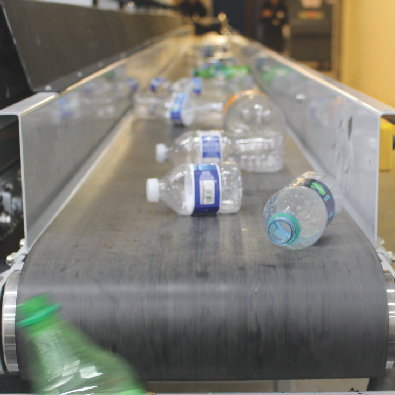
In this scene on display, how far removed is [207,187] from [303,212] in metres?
0.20

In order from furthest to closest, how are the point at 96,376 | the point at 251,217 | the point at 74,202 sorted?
the point at 74,202, the point at 251,217, the point at 96,376

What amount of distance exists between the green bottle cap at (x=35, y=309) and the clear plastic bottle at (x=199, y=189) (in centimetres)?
38

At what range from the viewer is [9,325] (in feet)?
2.99

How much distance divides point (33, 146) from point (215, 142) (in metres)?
0.51

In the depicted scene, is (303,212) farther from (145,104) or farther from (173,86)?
(173,86)

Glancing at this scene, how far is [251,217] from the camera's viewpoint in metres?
1.22

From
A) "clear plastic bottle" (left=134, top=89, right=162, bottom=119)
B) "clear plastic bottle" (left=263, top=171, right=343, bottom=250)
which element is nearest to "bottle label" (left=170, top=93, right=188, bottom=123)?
"clear plastic bottle" (left=134, top=89, right=162, bottom=119)

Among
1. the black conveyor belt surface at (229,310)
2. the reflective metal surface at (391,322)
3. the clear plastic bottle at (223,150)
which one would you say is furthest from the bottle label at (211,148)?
the reflective metal surface at (391,322)

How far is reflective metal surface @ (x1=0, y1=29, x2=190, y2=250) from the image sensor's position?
3.54ft

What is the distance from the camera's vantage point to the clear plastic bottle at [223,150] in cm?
145

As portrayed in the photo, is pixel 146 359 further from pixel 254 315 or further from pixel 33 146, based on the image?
pixel 33 146

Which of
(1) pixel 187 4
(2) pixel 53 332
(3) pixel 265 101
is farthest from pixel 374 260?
(1) pixel 187 4

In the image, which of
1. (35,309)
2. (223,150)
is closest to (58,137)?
(223,150)

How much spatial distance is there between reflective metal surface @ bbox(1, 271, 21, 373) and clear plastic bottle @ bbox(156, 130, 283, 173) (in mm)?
672
